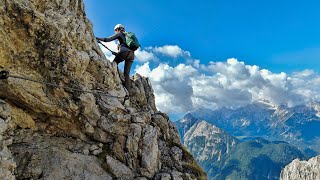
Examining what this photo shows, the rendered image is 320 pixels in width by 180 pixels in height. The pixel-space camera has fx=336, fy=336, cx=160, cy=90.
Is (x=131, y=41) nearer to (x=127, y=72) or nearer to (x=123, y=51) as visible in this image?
(x=123, y=51)

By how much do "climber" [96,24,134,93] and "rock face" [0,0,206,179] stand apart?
260 centimetres

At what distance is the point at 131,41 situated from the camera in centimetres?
2620

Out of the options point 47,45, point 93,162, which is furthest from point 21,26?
point 93,162

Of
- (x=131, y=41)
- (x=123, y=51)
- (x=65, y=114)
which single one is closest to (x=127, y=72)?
(x=123, y=51)

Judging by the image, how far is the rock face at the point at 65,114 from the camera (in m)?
18.5

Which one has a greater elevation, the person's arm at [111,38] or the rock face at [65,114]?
the person's arm at [111,38]

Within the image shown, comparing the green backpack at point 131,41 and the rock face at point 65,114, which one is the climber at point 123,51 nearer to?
the green backpack at point 131,41

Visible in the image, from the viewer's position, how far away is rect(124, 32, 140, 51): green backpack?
26.2m

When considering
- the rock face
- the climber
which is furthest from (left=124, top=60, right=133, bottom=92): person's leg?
the rock face

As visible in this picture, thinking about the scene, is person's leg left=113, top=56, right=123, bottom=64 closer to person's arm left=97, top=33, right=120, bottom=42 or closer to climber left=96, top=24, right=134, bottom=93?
climber left=96, top=24, right=134, bottom=93

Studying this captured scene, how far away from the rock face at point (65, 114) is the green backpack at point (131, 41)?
3.14 metres

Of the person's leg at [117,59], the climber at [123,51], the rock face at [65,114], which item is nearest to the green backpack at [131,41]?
the climber at [123,51]

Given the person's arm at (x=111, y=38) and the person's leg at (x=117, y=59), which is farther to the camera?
the person's leg at (x=117, y=59)

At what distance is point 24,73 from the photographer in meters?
19.4
